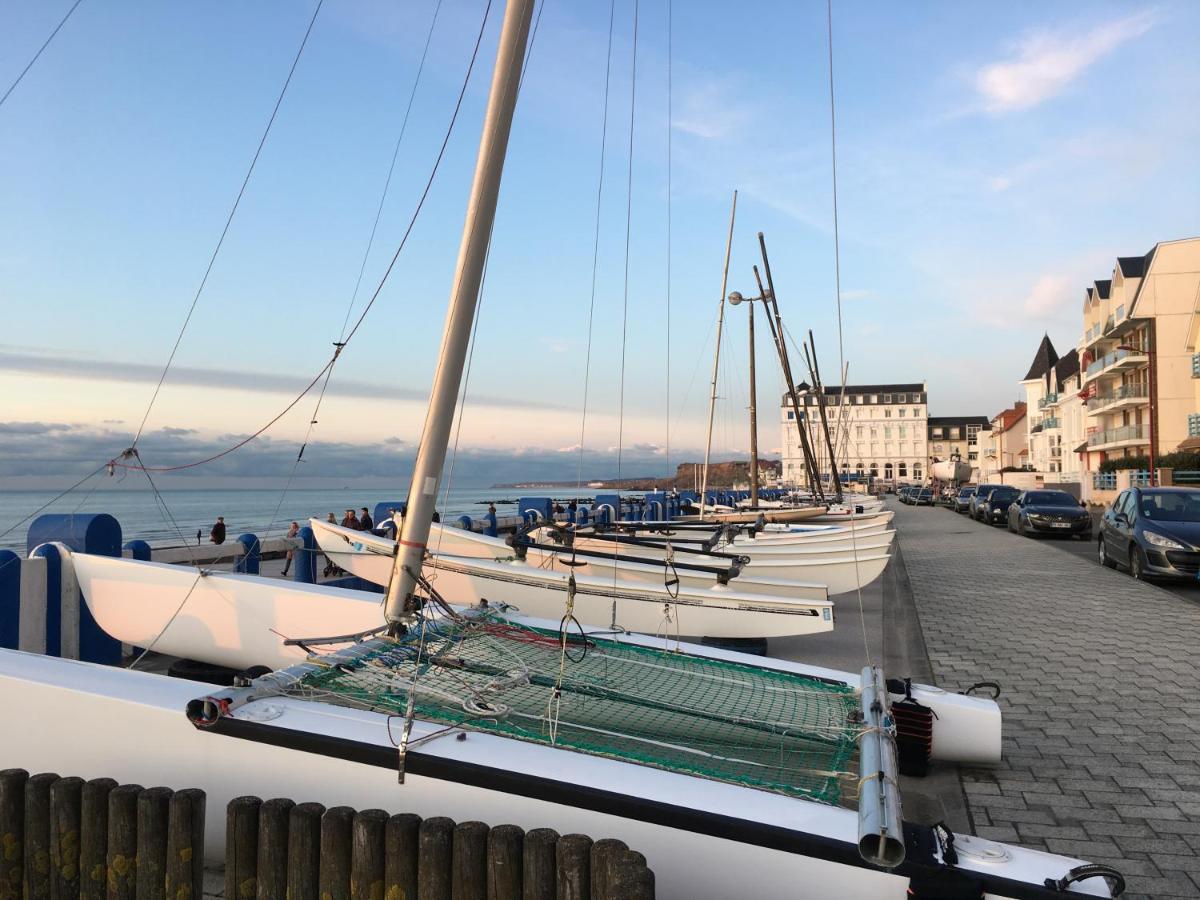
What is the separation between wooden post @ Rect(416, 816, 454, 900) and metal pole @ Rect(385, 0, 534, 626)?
2.07 meters

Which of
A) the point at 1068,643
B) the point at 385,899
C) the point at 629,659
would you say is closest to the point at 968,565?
the point at 1068,643

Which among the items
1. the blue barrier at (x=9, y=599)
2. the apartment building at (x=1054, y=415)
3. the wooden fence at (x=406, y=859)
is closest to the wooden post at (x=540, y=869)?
the wooden fence at (x=406, y=859)

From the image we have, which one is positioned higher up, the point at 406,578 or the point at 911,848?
the point at 406,578

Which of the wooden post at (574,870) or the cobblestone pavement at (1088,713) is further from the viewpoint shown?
the cobblestone pavement at (1088,713)

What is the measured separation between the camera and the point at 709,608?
8211mm

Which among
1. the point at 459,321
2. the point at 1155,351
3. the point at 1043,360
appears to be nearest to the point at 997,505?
the point at 1155,351

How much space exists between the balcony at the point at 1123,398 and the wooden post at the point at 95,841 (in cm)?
5647

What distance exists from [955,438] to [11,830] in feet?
554

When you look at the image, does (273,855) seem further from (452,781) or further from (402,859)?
(452,781)

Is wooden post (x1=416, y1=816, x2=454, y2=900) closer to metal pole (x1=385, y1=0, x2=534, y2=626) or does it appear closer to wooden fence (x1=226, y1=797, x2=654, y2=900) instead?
wooden fence (x1=226, y1=797, x2=654, y2=900)

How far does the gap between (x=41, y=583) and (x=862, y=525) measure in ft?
50.4

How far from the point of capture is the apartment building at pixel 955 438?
15300 centimetres

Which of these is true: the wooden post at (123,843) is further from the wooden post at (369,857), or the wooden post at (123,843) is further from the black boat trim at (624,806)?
the wooden post at (369,857)

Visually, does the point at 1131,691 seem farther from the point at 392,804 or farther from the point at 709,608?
the point at 392,804
